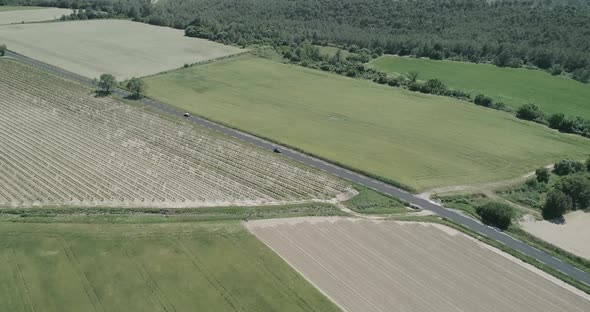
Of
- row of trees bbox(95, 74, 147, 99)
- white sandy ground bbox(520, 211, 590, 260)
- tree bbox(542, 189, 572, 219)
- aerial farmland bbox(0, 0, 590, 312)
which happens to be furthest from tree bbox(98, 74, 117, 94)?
tree bbox(542, 189, 572, 219)

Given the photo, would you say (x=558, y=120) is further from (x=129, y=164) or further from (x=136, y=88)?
(x=136, y=88)

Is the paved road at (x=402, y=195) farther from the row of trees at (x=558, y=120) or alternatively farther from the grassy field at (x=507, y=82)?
the grassy field at (x=507, y=82)

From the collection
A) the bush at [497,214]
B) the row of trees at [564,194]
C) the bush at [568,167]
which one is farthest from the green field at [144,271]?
the bush at [568,167]

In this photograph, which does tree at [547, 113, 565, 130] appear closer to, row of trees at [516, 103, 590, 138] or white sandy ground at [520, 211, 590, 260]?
row of trees at [516, 103, 590, 138]

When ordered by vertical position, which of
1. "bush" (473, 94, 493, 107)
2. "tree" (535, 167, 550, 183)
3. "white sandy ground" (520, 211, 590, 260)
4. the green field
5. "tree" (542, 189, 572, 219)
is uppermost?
"bush" (473, 94, 493, 107)

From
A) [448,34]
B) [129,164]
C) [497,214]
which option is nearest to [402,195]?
[497,214]

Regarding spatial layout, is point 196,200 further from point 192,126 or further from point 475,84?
point 475,84
